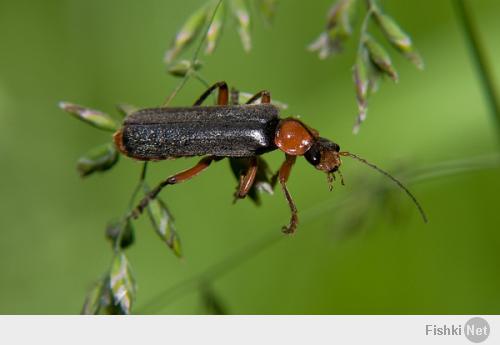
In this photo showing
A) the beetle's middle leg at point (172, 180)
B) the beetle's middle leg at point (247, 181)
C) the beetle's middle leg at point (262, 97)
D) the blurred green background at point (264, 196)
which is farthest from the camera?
the blurred green background at point (264, 196)

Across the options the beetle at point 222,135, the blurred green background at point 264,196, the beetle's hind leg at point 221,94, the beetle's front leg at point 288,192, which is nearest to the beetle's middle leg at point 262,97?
the beetle at point 222,135

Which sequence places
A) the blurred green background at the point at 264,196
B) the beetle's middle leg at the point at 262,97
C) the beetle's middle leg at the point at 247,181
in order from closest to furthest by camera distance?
the beetle's middle leg at the point at 247,181 < the beetle's middle leg at the point at 262,97 < the blurred green background at the point at 264,196

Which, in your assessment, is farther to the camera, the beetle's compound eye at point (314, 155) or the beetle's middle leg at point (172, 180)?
the beetle's compound eye at point (314, 155)

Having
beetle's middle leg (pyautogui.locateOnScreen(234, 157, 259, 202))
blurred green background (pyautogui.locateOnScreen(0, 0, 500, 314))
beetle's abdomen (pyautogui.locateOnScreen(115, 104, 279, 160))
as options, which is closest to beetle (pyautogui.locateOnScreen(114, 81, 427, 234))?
beetle's abdomen (pyautogui.locateOnScreen(115, 104, 279, 160))

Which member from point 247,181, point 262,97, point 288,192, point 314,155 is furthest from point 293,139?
point 247,181

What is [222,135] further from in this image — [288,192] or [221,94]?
[288,192]

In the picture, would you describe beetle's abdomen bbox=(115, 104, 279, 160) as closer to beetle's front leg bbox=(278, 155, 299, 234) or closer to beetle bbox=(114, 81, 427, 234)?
beetle bbox=(114, 81, 427, 234)

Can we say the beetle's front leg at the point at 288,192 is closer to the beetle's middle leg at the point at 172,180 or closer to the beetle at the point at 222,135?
the beetle at the point at 222,135

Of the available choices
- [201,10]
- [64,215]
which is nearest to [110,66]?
[64,215]
